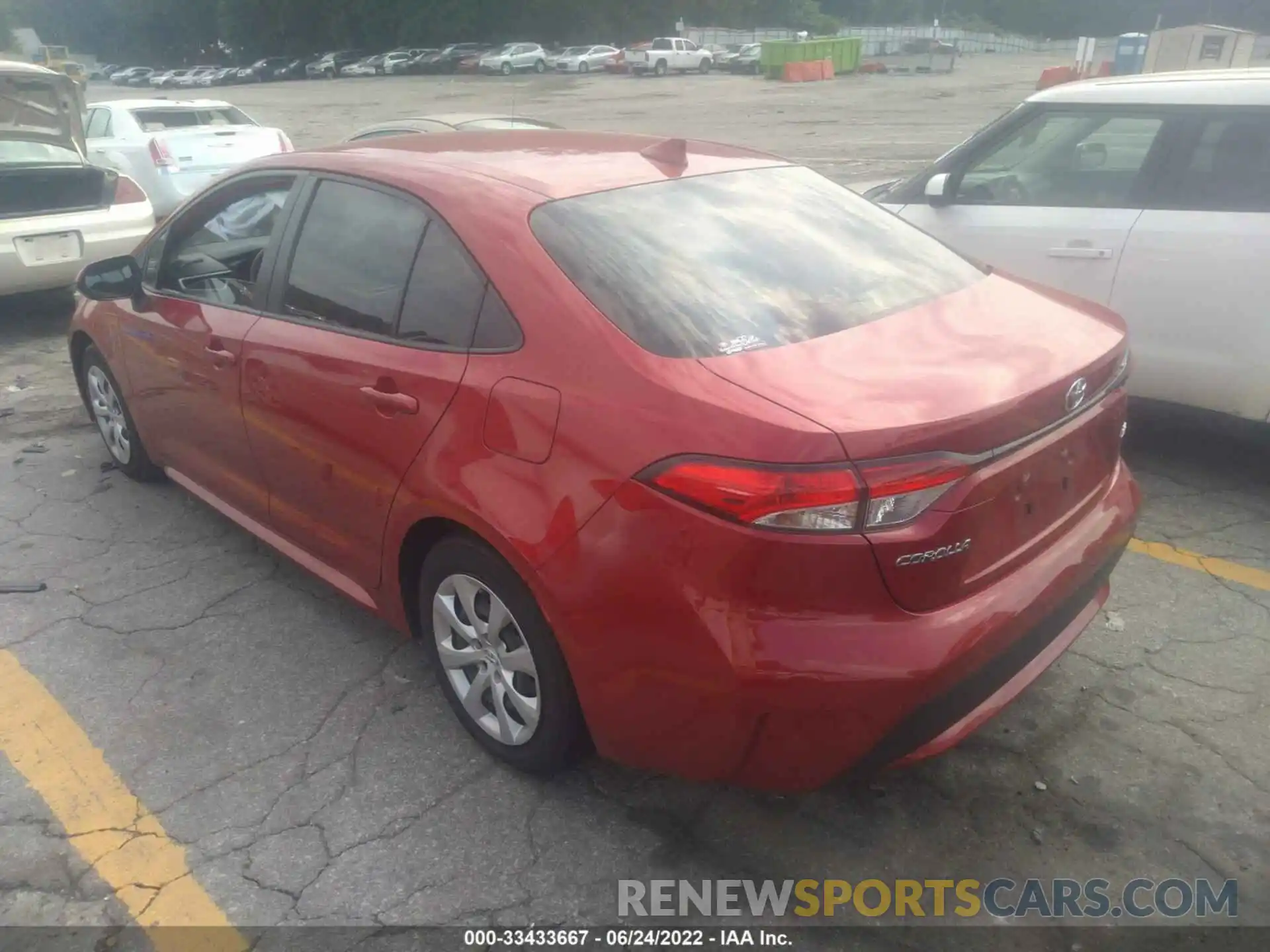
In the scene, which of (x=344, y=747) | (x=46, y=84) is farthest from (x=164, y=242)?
(x=46, y=84)

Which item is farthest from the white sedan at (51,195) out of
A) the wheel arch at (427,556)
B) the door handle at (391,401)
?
the wheel arch at (427,556)

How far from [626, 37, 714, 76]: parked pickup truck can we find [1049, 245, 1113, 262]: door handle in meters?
45.8

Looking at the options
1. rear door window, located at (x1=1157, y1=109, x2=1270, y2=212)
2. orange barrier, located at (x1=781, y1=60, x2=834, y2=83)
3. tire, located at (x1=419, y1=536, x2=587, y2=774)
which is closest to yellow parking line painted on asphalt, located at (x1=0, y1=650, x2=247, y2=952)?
tire, located at (x1=419, y1=536, x2=587, y2=774)

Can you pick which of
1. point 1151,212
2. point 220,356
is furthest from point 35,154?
point 1151,212

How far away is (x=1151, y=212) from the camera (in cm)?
440

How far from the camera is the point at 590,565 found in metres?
2.25

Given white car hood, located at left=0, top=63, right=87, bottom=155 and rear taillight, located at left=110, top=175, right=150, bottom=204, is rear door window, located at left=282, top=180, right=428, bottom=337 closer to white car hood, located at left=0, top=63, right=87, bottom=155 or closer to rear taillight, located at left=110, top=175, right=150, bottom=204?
rear taillight, located at left=110, top=175, right=150, bottom=204

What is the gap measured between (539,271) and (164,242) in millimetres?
2274

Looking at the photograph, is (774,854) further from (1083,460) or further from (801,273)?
(801,273)

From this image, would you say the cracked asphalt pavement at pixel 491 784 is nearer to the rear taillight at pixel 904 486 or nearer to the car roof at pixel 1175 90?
the rear taillight at pixel 904 486

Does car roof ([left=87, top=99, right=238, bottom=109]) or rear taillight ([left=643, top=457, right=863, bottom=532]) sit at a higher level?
rear taillight ([left=643, top=457, right=863, bottom=532])

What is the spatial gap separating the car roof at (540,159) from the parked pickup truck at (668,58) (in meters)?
46.9

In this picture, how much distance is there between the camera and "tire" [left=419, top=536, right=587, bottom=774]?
2.51m

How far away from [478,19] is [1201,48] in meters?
55.8
